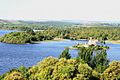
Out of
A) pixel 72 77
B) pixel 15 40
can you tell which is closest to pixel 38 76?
pixel 72 77

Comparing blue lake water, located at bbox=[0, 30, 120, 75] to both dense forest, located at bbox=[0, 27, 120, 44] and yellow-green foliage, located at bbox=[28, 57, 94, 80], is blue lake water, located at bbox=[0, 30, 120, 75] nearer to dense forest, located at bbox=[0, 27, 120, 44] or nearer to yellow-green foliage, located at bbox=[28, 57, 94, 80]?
yellow-green foliage, located at bbox=[28, 57, 94, 80]

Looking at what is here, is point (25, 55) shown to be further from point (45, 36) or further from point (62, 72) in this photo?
point (45, 36)

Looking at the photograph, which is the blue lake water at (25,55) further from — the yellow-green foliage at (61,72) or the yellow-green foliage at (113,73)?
the yellow-green foliage at (113,73)

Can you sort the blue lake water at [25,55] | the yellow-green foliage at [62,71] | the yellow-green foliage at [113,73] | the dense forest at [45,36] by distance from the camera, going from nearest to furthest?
the yellow-green foliage at [62,71] < the yellow-green foliage at [113,73] < the blue lake water at [25,55] < the dense forest at [45,36]

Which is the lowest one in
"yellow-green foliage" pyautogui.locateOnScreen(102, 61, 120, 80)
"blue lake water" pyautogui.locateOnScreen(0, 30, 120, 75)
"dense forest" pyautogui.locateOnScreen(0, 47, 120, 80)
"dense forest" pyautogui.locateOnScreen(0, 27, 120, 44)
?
"dense forest" pyautogui.locateOnScreen(0, 27, 120, 44)

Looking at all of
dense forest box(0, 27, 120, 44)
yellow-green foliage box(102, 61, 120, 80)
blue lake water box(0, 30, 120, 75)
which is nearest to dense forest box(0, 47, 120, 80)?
yellow-green foliage box(102, 61, 120, 80)

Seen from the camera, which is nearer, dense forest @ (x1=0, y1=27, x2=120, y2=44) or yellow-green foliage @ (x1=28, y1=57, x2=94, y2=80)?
yellow-green foliage @ (x1=28, y1=57, x2=94, y2=80)

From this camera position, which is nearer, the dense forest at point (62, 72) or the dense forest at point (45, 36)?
the dense forest at point (62, 72)

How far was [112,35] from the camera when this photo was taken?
170 meters

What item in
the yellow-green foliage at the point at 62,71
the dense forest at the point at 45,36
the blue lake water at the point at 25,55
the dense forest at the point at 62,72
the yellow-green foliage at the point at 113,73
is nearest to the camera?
the dense forest at the point at 62,72

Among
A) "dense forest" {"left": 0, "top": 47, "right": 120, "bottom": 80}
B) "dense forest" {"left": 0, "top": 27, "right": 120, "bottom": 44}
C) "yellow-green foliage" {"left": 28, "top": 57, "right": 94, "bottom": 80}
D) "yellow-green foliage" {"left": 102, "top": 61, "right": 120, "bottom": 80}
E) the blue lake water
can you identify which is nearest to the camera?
"dense forest" {"left": 0, "top": 47, "right": 120, "bottom": 80}

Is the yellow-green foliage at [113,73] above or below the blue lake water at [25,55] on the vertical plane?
above

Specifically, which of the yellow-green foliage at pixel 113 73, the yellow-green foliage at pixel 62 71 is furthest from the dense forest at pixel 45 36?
the yellow-green foliage at pixel 62 71

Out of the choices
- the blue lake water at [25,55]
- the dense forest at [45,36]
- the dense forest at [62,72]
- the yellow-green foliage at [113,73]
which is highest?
the dense forest at [62,72]
